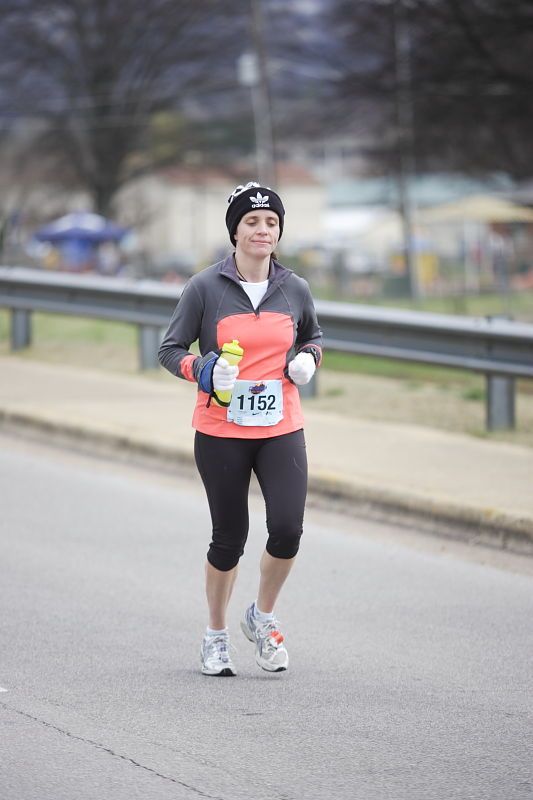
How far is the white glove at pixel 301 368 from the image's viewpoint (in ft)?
17.6

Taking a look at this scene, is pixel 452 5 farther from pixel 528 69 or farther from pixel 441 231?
pixel 441 231

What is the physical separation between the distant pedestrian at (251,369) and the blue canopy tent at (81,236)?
36.1m

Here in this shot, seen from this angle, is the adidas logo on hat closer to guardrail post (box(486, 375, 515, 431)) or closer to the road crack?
the road crack

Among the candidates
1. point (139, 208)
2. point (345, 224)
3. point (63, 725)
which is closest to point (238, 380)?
point (63, 725)

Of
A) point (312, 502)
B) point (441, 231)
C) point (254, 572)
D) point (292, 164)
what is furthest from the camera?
point (292, 164)

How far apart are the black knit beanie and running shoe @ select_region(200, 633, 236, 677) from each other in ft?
5.18

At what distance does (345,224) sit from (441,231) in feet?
98.4

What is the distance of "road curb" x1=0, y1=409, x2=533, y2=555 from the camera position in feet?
26.3

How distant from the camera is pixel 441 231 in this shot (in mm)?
71688

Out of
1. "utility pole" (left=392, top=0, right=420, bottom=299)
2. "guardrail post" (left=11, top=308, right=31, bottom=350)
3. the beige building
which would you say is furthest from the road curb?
the beige building

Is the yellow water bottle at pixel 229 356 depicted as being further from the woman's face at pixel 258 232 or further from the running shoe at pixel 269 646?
the running shoe at pixel 269 646

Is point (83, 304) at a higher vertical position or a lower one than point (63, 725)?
higher

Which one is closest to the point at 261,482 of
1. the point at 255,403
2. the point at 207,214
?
the point at 255,403

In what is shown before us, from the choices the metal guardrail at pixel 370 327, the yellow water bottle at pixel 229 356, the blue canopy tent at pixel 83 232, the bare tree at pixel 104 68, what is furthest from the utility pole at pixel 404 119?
the yellow water bottle at pixel 229 356
